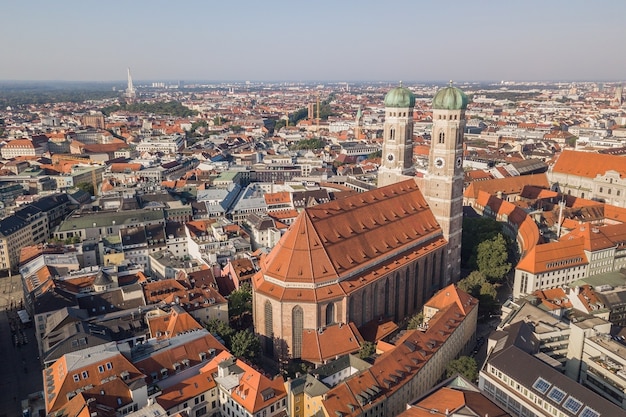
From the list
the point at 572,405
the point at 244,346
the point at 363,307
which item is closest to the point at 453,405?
the point at 572,405

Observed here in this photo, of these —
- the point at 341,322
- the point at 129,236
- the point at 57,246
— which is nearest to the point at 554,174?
the point at 341,322

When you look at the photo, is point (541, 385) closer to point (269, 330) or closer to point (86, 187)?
point (269, 330)

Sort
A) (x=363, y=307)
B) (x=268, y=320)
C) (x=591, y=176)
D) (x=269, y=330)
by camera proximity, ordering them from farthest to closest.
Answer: (x=591, y=176) → (x=363, y=307) → (x=269, y=330) → (x=268, y=320)

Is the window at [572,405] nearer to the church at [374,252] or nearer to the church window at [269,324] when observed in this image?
the church at [374,252]

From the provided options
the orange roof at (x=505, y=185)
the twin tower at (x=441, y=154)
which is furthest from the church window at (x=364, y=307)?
the orange roof at (x=505, y=185)

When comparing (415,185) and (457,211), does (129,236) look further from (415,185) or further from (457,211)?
(457,211)

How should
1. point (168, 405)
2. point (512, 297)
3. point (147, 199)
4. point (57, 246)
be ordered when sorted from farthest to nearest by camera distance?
point (147, 199) < point (57, 246) < point (512, 297) < point (168, 405)

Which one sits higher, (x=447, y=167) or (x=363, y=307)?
(x=447, y=167)
